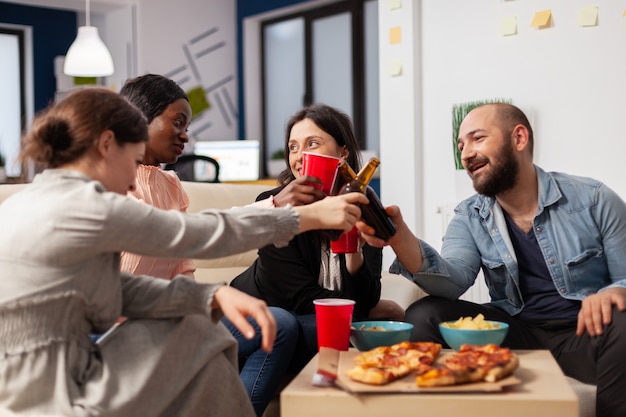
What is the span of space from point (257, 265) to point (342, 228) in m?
0.77

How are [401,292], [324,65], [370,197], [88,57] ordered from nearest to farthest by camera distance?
[370,197] < [401,292] < [88,57] < [324,65]

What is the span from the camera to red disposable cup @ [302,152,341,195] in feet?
5.48

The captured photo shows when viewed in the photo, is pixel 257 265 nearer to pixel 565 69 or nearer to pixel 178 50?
pixel 565 69

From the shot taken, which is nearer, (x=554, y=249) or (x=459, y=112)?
(x=554, y=249)

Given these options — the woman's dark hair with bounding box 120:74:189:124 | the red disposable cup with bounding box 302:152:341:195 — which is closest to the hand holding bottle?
the red disposable cup with bounding box 302:152:341:195

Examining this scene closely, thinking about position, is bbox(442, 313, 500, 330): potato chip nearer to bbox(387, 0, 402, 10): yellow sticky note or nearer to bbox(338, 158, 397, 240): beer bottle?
bbox(338, 158, 397, 240): beer bottle

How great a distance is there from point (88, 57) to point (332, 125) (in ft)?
11.9

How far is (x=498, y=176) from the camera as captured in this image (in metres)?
2.22

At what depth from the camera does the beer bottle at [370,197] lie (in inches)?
62.9

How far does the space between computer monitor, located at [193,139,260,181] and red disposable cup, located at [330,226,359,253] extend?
16.8 ft

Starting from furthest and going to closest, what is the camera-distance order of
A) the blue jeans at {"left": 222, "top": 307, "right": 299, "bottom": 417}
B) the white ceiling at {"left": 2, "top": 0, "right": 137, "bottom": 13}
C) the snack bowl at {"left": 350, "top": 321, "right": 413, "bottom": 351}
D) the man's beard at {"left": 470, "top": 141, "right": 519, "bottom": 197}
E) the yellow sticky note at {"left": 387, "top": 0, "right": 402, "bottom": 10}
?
the white ceiling at {"left": 2, "top": 0, "right": 137, "bottom": 13} → the yellow sticky note at {"left": 387, "top": 0, "right": 402, "bottom": 10} → the man's beard at {"left": 470, "top": 141, "right": 519, "bottom": 197} → the blue jeans at {"left": 222, "top": 307, "right": 299, "bottom": 417} → the snack bowl at {"left": 350, "top": 321, "right": 413, "bottom": 351}

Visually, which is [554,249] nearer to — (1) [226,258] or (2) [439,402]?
(2) [439,402]

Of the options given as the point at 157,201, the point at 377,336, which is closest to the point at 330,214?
the point at 377,336

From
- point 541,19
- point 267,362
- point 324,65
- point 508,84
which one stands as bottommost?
point 267,362
